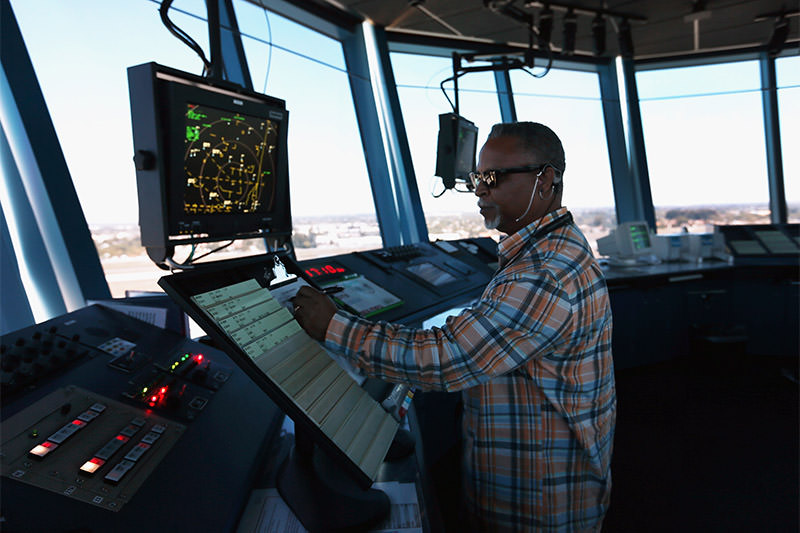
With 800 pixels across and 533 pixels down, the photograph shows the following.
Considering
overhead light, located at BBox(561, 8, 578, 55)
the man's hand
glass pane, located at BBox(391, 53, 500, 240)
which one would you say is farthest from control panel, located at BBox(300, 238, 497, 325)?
overhead light, located at BBox(561, 8, 578, 55)

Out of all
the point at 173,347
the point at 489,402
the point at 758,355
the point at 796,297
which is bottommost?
the point at 758,355

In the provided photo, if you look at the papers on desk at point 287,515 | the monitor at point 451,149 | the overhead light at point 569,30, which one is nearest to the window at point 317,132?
the monitor at point 451,149

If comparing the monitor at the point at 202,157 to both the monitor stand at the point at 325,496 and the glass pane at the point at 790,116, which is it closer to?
the monitor stand at the point at 325,496

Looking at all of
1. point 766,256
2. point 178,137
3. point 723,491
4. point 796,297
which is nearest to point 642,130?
point 766,256

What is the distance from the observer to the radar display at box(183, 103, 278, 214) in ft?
3.70

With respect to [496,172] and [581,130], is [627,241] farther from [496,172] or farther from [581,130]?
[496,172]

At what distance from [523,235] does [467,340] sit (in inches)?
14.9

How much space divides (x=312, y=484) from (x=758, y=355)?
4677 millimetres

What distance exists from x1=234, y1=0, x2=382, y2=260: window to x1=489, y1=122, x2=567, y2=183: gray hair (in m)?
2.11

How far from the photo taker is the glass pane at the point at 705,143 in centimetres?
526

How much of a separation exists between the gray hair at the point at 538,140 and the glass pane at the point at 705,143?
15.5 feet

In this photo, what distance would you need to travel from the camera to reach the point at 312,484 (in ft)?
2.77

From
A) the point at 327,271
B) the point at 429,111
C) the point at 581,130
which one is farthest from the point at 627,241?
the point at 327,271

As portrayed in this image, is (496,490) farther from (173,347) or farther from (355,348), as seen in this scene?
(173,347)
